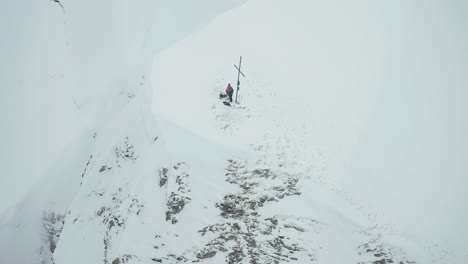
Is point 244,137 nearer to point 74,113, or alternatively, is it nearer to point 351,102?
point 351,102

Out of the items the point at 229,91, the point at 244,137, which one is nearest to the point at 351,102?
the point at 229,91

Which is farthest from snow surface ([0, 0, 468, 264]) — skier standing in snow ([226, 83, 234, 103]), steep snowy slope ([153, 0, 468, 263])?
skier standing in snow ([226, 83, 234, 103])

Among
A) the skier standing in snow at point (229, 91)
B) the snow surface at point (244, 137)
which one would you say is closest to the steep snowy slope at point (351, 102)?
the snow surface at point (244, 137)

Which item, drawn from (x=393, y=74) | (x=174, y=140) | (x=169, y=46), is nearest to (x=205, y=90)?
(x=174, y=140)

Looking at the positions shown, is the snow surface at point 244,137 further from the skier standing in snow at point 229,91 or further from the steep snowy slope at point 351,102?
the skier standing in snow at point 229,91

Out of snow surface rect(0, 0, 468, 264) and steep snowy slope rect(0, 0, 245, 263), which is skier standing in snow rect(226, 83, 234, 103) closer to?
snow surface rect(0, 0, 468, 264)

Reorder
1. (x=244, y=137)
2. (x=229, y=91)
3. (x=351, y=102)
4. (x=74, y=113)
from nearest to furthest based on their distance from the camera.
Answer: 1. (x=244, y=137)
2. (x=229, y=91)
3. (x=351, y=102)
4. (x=74, y=113)

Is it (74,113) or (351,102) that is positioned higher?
(351,102)

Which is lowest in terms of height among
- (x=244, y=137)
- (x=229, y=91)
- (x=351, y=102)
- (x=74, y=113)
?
(x=244, y=137)

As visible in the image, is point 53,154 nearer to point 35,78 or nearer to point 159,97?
point 35,78
